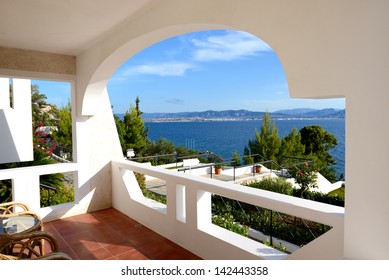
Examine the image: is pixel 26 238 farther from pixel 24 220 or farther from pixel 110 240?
pixel 110 240

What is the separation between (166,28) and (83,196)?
3.93m

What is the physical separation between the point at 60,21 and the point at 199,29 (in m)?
1.89

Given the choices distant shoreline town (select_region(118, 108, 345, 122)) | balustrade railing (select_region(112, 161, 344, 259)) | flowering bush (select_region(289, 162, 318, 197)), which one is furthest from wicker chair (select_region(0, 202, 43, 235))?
distant shoreline town (select_region(118, 108, 345, 122))

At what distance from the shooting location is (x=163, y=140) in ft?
83.0

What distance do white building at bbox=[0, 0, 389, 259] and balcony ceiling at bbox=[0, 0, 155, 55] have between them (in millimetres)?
15

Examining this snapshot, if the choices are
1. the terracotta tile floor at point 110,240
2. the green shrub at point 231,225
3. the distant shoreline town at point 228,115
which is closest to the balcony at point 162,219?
the terracotta tile floor at point 110,240

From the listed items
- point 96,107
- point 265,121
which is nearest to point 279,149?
point 265,121

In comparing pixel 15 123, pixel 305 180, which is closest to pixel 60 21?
pixel 15 123

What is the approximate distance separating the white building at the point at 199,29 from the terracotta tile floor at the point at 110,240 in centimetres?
19

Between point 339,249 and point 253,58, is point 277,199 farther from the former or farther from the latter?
point 253,58

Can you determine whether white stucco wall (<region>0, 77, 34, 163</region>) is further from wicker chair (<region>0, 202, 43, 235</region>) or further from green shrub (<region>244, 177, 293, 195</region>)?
green shrub (<region>244, 177, 293, 195</region>)

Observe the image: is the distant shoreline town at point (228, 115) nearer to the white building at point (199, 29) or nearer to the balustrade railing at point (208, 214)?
the white building at point (199, 29)

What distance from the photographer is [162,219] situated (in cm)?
427

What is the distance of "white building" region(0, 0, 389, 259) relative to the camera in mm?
1658
